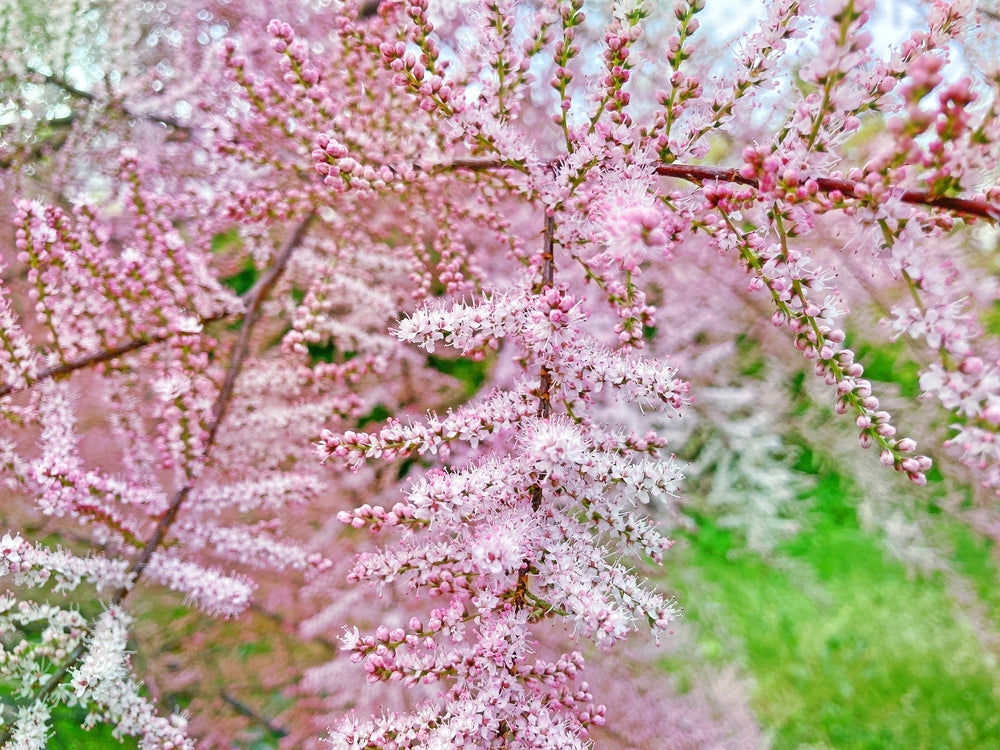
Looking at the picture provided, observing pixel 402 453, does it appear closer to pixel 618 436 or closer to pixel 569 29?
pixel 618 436

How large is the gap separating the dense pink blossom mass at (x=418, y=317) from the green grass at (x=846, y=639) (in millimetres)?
1553

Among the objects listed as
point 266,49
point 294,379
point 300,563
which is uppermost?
point 266,49

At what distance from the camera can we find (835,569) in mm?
3930

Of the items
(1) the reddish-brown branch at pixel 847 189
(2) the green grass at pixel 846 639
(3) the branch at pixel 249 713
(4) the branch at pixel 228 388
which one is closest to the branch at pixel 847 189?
(1) the reddish-brown branch at pixel 847 189

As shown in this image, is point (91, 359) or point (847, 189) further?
point (91, 359)

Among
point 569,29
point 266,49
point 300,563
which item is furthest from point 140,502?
point 266,49

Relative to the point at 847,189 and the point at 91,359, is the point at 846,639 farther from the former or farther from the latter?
the point at 91,359

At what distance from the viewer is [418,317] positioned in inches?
39.3

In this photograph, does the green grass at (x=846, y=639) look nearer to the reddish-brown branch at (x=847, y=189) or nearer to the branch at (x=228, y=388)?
the branch at (x=228, y=388)

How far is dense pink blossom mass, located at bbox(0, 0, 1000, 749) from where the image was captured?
0.86 meters

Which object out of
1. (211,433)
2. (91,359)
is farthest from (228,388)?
(91,359)

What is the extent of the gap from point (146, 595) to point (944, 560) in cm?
301

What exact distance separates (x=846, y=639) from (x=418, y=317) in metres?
3.47

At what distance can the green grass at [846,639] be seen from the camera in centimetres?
296
